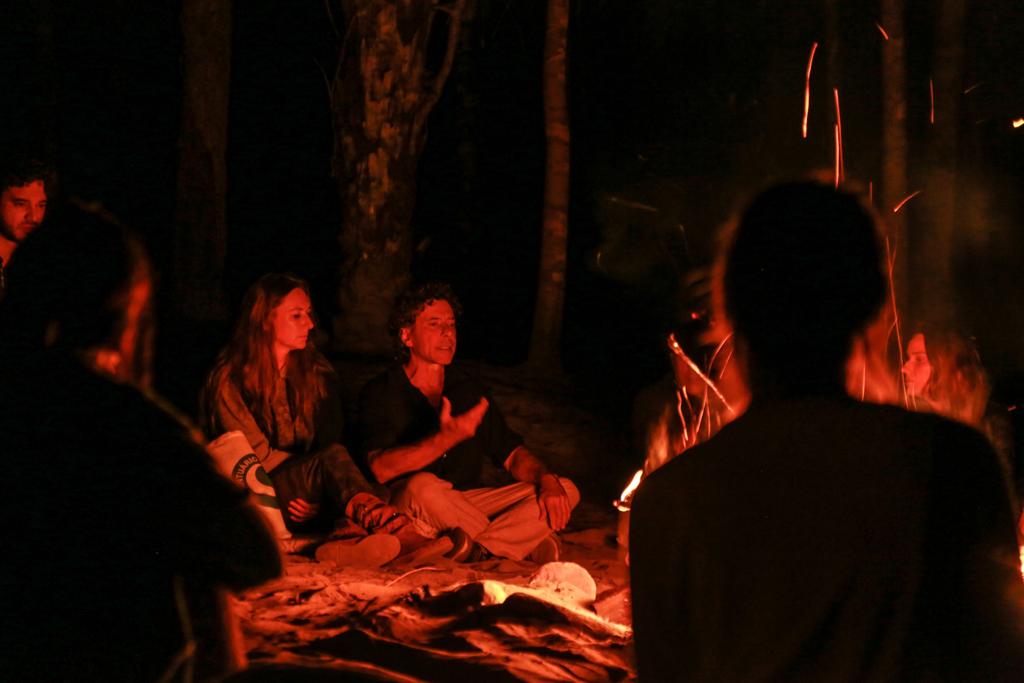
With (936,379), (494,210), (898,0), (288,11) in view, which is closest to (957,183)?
(898,0)

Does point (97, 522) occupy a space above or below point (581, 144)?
below

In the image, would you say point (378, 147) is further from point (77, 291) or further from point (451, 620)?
point (77, 291)

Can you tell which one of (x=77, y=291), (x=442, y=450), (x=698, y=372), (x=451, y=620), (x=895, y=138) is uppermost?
(x=895, y=138)

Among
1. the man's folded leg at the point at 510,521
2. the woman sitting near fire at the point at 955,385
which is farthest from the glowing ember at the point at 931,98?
the man's folded leg at the point at 510,521

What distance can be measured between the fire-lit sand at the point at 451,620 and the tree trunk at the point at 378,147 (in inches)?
153

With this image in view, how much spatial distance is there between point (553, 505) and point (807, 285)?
4.74m

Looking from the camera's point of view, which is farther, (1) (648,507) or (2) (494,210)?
(2) (494,210)

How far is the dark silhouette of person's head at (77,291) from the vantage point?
6.05ft

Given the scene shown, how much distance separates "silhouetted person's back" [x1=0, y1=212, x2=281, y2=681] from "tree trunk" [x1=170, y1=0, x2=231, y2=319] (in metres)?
8.00

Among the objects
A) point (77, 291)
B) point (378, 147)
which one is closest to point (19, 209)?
point (378, 147)

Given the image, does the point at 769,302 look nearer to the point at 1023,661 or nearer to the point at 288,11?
the point at 1023,661

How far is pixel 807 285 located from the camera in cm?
155

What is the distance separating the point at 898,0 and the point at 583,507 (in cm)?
506

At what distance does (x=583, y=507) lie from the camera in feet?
25.2
